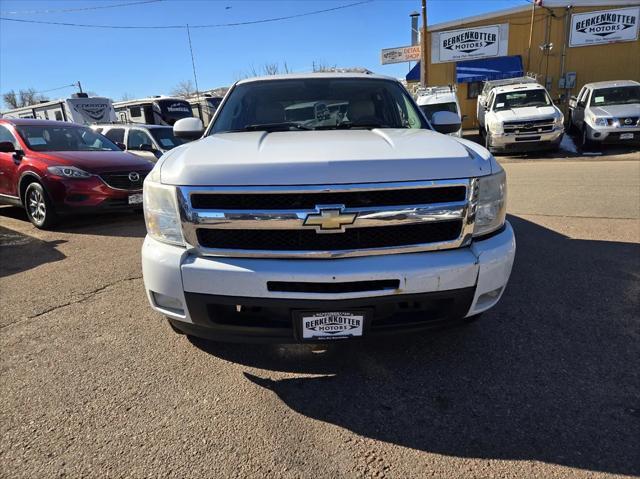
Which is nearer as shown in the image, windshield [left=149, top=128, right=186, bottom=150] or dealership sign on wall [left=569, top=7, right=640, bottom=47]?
windshield [left=149, top=128, right=186, bottom=150]

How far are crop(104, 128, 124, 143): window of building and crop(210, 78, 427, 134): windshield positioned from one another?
28.1 ft

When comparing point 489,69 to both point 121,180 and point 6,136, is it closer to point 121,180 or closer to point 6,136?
point 121,180

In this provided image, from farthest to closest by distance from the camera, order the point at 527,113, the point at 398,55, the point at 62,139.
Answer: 1. the point at 398,55
2. the point at 527,113
3. the point at 62,139

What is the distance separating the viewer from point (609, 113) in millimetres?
13656

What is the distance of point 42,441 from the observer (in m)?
2.14

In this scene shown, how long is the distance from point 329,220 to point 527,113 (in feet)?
44.8

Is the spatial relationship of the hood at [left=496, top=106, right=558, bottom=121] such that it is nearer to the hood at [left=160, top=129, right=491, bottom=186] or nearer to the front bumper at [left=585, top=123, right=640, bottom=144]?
the front bumper at [left=585, top=123, right=640, bottom=144]

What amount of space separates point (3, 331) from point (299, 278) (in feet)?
8.47

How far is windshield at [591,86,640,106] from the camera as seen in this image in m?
14.4

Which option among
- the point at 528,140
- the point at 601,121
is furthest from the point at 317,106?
the point at 601,121

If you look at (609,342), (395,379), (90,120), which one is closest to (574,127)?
(609,342)

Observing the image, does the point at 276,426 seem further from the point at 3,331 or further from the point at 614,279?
the point at 614,279

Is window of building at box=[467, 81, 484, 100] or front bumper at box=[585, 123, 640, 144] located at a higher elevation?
window of building at box=[467, 81, 484, 100]

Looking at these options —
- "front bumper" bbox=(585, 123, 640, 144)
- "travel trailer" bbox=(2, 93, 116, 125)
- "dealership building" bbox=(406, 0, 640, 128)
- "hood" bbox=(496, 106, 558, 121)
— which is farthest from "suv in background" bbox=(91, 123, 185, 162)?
"dealership building" bbox=(406, 0, 640, 128)
